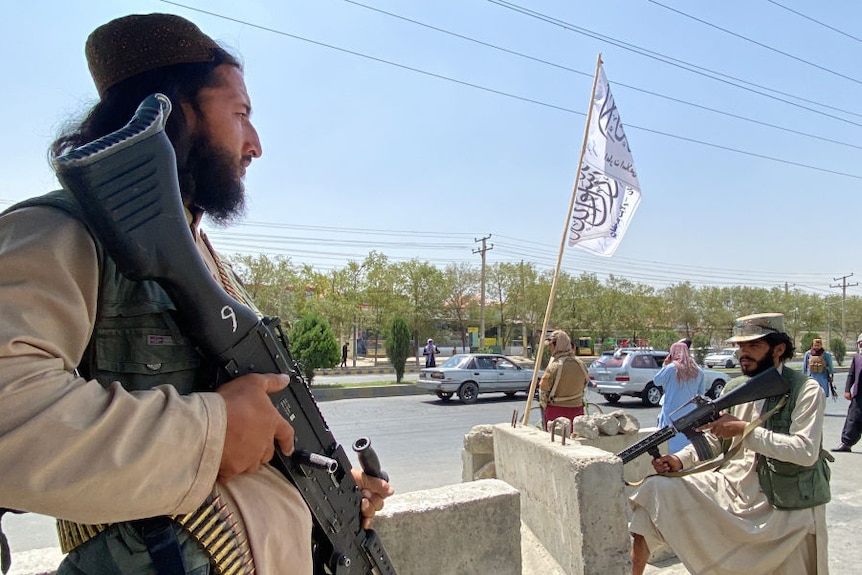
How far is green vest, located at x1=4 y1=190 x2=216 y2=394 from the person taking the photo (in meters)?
0.98

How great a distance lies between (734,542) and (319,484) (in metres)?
2.67

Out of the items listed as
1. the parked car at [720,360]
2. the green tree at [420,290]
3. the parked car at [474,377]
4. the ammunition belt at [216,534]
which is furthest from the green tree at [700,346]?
the ammunition belt at [216,534]

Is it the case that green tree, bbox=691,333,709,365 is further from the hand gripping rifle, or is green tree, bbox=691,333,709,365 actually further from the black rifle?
the hand gripping rifle

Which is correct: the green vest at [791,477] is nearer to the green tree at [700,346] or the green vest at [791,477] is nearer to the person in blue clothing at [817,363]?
the person in blue clothing at [817,363]

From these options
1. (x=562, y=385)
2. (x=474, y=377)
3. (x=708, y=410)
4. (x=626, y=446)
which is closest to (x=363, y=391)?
(x=474, y=377)

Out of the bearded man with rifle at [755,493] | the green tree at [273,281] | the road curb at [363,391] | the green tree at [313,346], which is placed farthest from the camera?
the green tree at [273,281]

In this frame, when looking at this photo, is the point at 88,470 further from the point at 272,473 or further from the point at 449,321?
the point at 449,321

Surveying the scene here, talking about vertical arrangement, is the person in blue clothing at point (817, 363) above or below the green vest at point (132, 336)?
below

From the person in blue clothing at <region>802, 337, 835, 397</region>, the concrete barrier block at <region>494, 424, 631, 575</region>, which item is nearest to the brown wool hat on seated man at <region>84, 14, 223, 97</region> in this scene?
the concrete barrier block at <region>494, 424, 631, 575</region>

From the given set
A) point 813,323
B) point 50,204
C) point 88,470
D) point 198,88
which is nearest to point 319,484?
point 88,470

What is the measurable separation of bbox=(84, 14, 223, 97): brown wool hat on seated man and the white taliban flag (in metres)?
3.79

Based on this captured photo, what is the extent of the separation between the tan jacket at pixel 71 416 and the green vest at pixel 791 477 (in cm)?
304

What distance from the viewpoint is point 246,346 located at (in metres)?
1.13

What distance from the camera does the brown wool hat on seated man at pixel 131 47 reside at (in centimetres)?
118
